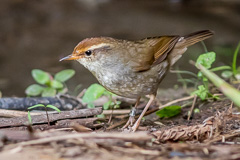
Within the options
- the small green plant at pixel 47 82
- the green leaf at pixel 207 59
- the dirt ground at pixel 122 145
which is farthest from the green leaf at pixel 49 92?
the dirt ground at pixel 122 145

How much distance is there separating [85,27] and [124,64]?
594 centimetres

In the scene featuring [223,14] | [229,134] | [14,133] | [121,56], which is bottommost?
[229,134]

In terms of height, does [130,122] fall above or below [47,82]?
below

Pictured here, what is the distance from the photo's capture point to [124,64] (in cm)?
475

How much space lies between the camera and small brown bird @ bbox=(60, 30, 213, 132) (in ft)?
15.2

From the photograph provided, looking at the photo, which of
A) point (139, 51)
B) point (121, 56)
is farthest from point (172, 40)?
point (121, 56)

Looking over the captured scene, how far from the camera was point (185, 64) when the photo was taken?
8.14 metres

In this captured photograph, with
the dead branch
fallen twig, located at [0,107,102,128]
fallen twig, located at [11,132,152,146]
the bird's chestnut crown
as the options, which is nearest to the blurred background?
the dead branch

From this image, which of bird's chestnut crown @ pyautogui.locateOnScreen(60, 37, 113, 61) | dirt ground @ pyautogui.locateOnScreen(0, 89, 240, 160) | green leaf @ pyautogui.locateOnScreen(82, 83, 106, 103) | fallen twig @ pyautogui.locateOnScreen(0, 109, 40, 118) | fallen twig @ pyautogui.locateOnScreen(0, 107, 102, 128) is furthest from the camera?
green leaf @ pyautogui.locateOnScreen(82, 83, 106, 103)

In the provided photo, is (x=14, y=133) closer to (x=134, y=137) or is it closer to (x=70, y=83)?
(x=134, y=137)

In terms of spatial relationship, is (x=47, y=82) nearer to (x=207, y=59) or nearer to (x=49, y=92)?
(x=49, y=92)

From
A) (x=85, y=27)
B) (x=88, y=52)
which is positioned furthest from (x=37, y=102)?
(x=85, y=27)

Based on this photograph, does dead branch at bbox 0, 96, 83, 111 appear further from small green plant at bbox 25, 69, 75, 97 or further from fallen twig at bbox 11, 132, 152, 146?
fallen twig at bbox 11, 132, 152, 146

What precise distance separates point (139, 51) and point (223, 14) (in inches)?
275
